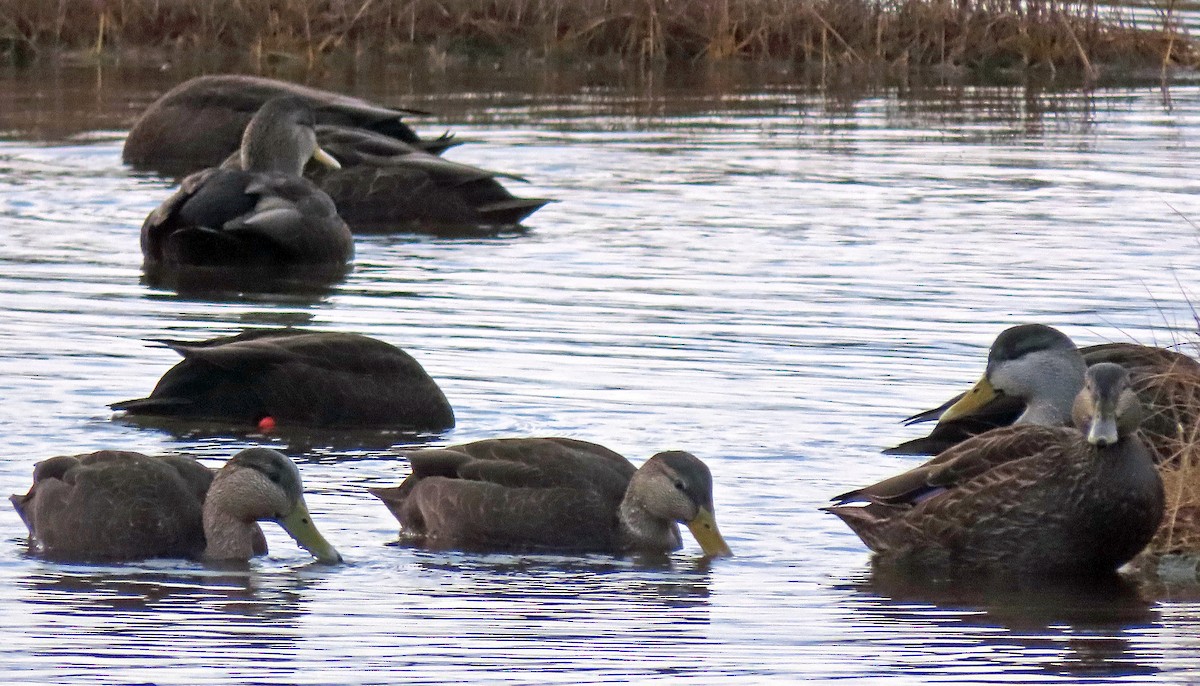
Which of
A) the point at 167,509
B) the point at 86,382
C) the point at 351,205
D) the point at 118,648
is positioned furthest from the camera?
the point at 351,205

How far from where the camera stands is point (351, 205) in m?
14.4

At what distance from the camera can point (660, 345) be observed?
10156 mm

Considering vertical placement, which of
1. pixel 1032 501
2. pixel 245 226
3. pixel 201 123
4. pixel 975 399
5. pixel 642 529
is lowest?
pixel 642 529

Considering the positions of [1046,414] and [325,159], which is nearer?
[1046,414]

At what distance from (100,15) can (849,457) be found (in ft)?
53.9

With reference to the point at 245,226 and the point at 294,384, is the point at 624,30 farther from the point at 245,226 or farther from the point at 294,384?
the point at 294,384

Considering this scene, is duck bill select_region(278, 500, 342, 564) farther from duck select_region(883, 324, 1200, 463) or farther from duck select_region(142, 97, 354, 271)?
duck select_region(142, 97, 354, 271)

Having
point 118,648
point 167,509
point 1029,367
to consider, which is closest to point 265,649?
point 118,648

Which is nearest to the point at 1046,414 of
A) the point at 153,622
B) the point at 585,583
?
the point at 585,583

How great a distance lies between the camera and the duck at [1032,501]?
6867 mm

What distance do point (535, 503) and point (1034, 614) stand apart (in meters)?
1.67

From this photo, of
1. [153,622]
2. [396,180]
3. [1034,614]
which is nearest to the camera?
[153,622]

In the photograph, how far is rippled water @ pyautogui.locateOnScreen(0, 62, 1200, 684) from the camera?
5988 mm

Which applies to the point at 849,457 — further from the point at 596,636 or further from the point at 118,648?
the point at 118,648
